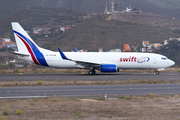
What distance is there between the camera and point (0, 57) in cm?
8681

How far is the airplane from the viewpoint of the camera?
34625mm

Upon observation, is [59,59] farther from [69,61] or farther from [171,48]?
[171,48]

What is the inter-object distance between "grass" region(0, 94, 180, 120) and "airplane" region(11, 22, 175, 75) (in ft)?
59.6

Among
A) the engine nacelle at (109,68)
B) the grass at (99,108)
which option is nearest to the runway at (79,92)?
the grass at (99,108)

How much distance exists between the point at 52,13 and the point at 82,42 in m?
80.3

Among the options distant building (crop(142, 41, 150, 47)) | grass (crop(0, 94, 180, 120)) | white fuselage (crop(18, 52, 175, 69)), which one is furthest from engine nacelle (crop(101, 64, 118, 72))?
distant building (crop(142, 41, 150, 47))

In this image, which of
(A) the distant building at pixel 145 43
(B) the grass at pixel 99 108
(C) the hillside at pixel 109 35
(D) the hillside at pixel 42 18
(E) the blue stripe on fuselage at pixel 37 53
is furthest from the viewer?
(D) the hillside at pixel 42 18

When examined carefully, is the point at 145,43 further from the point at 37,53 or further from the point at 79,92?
the point at 79,92

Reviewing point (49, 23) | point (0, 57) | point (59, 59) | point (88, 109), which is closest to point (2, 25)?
point (49, 23)

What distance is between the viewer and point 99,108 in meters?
13.3

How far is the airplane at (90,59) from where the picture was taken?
3462 cm

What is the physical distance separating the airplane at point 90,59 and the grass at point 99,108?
715 inches

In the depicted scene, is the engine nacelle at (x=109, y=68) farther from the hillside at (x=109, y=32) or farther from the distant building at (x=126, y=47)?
the hillside at (x=109, y=32)

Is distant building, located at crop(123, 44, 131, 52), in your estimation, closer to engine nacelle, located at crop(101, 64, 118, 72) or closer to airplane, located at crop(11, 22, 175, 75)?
airplane, located at crop(11, 22, 175, 75)
